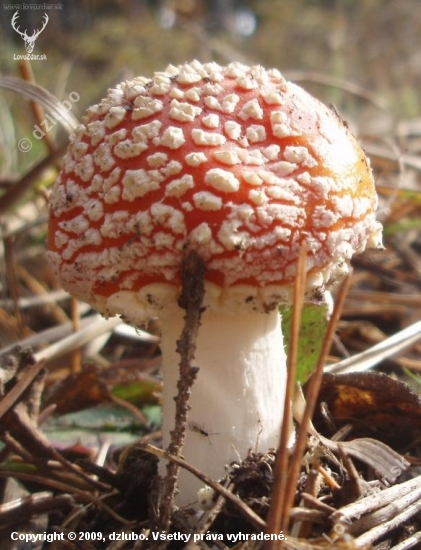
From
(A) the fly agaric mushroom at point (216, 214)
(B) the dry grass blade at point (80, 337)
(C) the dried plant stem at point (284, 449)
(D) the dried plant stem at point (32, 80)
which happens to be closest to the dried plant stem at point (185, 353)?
(A) the fly agaric mushroom at point (216, 214)

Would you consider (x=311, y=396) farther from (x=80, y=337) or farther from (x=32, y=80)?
(x=32, y=80)

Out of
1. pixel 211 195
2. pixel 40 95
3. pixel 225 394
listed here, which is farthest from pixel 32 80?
pixel 225 394

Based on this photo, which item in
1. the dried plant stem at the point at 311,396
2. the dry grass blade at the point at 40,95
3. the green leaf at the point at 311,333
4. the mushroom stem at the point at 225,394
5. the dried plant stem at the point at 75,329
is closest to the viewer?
the dried plant stem at the point at 311,396

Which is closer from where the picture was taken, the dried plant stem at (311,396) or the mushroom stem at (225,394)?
the dried plant stem at (311,396)

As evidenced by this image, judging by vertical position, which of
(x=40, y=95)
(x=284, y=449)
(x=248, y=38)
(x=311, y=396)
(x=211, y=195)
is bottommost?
(x=284, y=449)

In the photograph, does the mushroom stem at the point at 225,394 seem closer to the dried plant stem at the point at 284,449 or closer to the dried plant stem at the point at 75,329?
the dried plant stem at the point at 284,449

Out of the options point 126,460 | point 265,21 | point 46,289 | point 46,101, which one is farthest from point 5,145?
point 265,21

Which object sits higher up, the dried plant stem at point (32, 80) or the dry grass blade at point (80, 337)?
the dried plant stem at point (32, 80)

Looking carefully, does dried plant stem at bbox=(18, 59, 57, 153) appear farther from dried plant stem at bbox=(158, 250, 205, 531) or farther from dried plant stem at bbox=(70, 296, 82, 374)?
dried plant stem at bbox=(158, 250, 205, 531)
